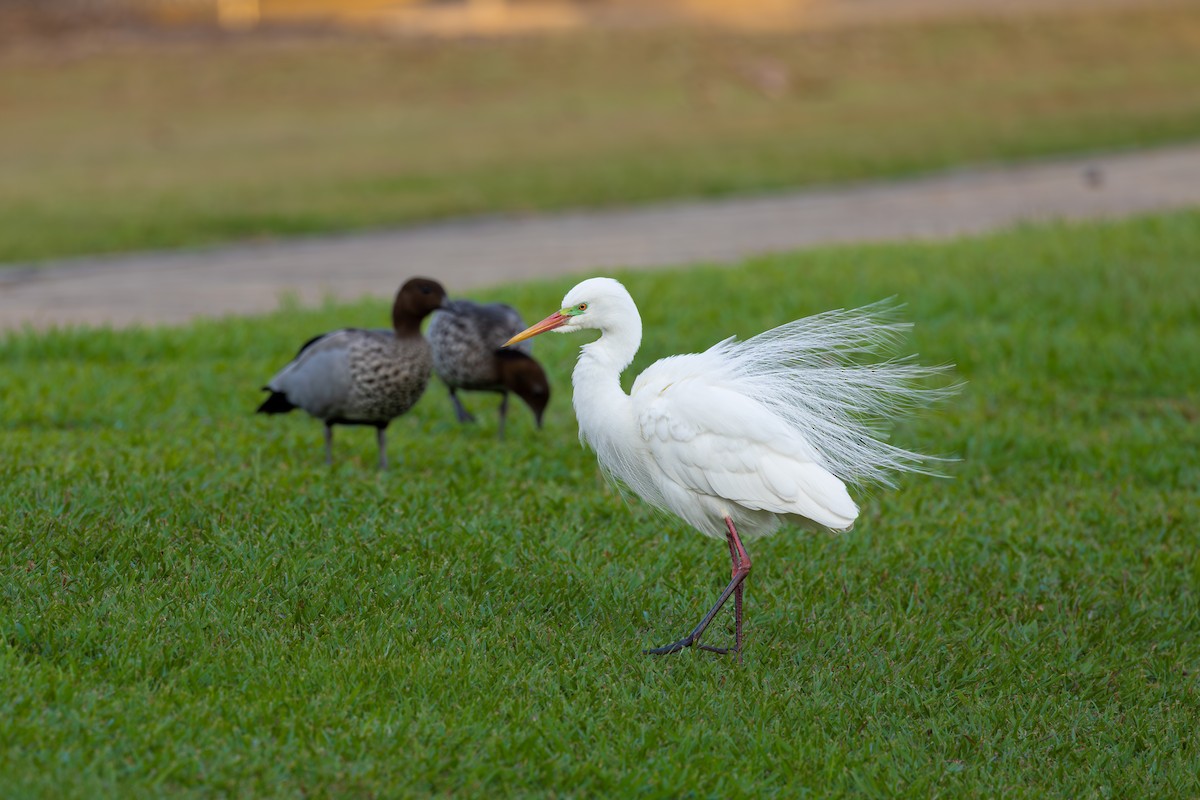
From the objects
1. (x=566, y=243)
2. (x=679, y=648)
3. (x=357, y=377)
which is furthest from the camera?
(x=566, y=243)

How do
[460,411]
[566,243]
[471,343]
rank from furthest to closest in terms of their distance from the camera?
1. [566,243]
2. [460,411]
3. [471,343]

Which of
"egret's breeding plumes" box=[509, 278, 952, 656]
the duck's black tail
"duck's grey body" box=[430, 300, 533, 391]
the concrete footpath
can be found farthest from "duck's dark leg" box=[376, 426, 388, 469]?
the concrete footpath

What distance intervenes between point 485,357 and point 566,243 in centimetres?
681

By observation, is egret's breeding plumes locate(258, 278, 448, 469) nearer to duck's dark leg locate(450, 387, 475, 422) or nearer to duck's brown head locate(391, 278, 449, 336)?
duck's brown head locate(391, 278, 449, 336)

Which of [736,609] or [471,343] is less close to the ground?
[471,343]

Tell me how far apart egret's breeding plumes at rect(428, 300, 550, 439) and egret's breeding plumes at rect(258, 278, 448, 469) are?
566 millimetres

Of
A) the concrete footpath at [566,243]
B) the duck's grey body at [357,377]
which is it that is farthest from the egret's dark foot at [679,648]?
the concrete footpath at [566,243]

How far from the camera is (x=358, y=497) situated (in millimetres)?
5980


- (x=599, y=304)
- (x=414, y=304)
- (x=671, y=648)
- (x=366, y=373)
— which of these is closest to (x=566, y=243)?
(x=414, y=304)

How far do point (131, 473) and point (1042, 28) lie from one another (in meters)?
28.1

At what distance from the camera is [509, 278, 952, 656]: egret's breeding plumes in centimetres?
472

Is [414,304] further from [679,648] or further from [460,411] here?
[679,648]

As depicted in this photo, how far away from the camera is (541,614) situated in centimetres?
506

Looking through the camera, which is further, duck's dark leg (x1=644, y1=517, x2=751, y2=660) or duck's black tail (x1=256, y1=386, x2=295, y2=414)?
duck's black tail (x1=256, y1=386, x2=295, y2=414)
